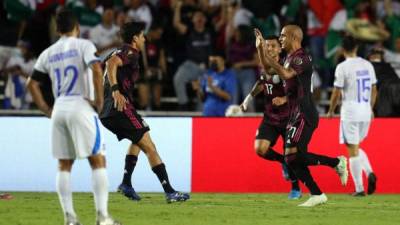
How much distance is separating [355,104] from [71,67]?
6486mm

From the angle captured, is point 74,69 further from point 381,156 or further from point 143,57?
point 143,57

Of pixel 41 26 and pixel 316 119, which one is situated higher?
pixel 41 26

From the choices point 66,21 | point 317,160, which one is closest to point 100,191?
point 66,21

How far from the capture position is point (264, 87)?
13875mm

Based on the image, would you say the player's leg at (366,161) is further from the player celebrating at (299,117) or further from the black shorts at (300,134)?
the black shorts at (300,134)

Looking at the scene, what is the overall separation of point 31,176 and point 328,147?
445cm

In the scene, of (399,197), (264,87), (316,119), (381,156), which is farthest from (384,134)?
(316,119)

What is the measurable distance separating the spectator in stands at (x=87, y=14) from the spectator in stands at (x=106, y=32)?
367mm

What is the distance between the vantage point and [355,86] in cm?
1477

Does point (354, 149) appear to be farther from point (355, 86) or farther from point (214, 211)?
point (214, 211)

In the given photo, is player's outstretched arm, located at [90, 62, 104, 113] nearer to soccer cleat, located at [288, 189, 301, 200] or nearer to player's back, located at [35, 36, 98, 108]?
player's back, located at [35, 36, 98, 108]

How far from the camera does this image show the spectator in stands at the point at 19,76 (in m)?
18.5

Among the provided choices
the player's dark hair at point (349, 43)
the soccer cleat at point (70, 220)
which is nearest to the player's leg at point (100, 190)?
the soccer cleat at point (70, 220)

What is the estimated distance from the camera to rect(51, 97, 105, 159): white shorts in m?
9.26
